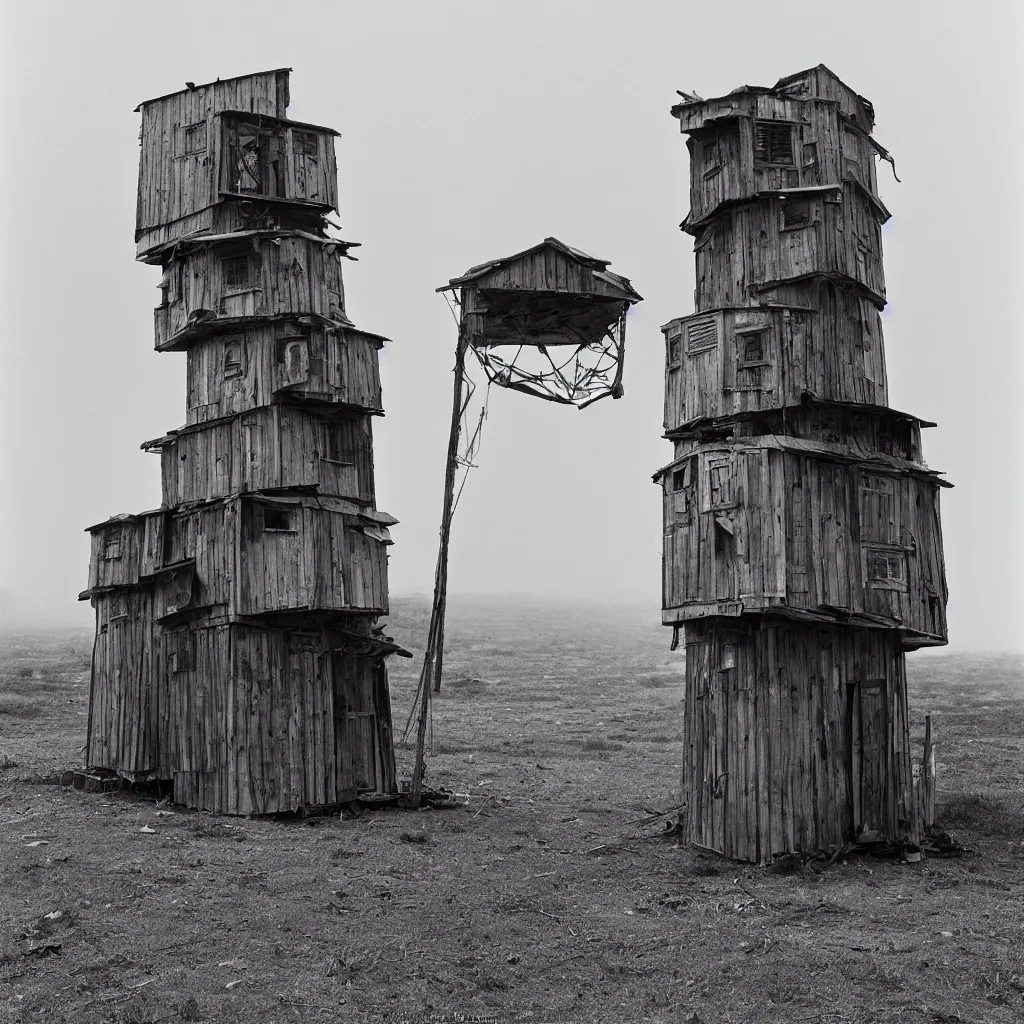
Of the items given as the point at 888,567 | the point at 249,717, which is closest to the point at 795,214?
the point at 888,567

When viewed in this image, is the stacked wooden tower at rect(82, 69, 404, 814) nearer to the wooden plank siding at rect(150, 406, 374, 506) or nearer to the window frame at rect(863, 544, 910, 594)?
the wooden plank siding at rect(150, 406, 374, 506)

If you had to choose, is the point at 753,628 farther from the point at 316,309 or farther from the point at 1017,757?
the point at 1017,757

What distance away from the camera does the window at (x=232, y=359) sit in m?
28.8

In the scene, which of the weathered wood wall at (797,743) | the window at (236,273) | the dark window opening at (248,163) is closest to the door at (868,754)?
the weathered wood wall at (797,743)

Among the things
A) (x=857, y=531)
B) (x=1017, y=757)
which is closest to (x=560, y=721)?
(x=1017, y=757)

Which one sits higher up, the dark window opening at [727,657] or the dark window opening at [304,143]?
the dark window opening at [304,143]

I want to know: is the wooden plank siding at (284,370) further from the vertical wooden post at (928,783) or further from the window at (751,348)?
the vertical wooden post at (928,783)

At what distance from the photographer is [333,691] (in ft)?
92.4

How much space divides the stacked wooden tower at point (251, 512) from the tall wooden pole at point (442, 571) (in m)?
1.77

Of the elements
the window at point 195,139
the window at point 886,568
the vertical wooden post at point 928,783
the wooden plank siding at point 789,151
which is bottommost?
the vertical wooden post at point 928,783

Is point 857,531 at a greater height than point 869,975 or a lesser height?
greater

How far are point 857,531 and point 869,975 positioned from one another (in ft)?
30.8

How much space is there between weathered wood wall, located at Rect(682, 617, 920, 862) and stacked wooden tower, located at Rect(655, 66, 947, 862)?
39 mm

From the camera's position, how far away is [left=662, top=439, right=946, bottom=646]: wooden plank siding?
21719 mm
